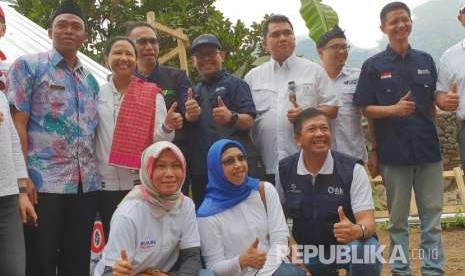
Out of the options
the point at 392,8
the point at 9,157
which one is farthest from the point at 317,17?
the point at 9,157

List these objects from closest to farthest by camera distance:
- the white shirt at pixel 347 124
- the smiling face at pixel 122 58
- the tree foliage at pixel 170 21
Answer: the smiling face at pixel 122 58 → the white shirt at pixel 347 124 → the tree foliage at pixel 170 21

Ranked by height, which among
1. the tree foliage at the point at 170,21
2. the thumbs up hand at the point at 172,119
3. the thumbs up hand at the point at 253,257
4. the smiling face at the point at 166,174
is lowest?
the thumbs up hand at the point at 253,257

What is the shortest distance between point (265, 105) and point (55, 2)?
6.97 metres

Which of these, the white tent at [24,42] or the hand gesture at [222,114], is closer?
the hand gesture at [222,114]

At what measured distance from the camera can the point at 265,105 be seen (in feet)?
12.7

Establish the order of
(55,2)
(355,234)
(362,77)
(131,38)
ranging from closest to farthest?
(355,234) → (131,38) → (362,77) → (55,2)

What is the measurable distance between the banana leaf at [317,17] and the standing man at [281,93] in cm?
131

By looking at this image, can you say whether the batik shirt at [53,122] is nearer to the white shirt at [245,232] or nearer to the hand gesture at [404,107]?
the white shirt at [245,232]

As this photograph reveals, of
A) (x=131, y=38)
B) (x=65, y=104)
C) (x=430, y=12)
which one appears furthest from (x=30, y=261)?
(x=430, y=12)

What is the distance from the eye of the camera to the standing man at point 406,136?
381cm

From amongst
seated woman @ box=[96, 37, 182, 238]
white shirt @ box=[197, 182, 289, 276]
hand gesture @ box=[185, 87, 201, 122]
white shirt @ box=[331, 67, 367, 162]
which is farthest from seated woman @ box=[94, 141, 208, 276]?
white shirt @ box=[331, 67, 367, 162]

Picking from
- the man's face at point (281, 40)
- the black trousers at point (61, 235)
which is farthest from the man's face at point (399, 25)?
the black trousers at point (61, 235)

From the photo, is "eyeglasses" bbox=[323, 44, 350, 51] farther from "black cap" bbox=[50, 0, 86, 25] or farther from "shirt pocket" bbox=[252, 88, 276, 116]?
"black cap" bbox=[50, 0, 86, 25]

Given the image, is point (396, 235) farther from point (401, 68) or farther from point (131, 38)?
point (131, 38)
